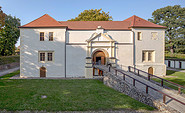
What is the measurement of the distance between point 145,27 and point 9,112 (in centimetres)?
1891

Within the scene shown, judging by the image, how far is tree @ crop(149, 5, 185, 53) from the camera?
32.8 meters

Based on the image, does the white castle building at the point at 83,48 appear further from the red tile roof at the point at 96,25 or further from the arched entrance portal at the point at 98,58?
the red tile roof at the point at 96,25

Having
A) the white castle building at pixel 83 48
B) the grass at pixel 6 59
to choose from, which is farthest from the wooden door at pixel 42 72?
the grass at pixel 6 59

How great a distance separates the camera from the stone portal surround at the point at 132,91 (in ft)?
20.4

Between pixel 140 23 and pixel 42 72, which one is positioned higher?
pixel 140 23

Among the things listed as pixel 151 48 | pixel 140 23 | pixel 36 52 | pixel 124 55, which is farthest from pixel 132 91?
pixel 36 52

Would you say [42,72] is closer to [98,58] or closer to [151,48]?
[98,58]

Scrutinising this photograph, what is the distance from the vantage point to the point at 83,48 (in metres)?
16.2

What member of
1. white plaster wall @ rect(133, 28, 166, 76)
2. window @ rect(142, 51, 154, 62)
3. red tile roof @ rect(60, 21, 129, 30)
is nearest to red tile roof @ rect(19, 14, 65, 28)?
red tile roof @ rect(60, 21, 129, 30)

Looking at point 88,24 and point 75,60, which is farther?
point 88,24

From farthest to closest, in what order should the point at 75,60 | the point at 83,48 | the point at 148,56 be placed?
the point at 148,56, the point at 83,48, the point at 75,60

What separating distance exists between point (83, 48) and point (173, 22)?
Result: 1374 inches

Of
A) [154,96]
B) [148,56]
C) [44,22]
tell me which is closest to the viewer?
[154,96]

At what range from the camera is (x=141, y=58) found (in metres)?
16.6
